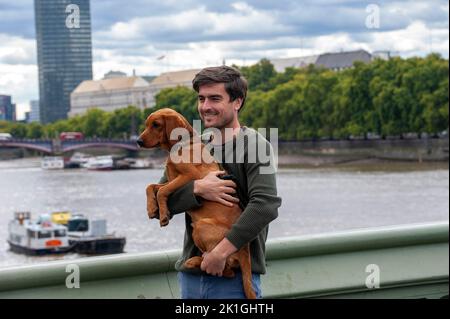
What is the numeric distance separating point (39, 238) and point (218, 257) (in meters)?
16.9

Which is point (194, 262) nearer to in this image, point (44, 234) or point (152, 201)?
point (152, 201)

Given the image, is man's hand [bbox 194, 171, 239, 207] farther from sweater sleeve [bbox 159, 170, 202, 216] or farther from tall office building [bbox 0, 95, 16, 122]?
tall office building [bbox 0, 95, 16, 122]

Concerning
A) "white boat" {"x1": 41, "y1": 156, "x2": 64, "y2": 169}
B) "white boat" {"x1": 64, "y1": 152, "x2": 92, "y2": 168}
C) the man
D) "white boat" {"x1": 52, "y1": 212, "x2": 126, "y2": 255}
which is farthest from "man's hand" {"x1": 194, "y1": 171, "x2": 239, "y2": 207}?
"white boat" {"x1": 64, "y1": 152, "x2": 92, "y2": 168}

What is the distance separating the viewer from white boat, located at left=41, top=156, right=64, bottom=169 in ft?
94.5

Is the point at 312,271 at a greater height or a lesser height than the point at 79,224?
greater

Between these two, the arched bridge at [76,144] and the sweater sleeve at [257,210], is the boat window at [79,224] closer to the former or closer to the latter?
the arched bridge at [76,144]

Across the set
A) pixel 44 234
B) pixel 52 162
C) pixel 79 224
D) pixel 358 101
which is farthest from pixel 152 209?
pixel 358 101

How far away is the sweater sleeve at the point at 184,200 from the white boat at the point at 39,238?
16.3 meters

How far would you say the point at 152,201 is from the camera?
182cm

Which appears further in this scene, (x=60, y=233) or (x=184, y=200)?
(x=60, y=233)

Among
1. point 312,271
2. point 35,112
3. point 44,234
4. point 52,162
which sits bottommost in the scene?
point 44,234

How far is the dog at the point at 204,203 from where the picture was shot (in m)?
1.76

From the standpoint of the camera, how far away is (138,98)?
88.1 ft

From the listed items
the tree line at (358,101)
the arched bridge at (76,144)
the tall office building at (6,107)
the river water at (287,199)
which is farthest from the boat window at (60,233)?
the tree line at (358,101)
